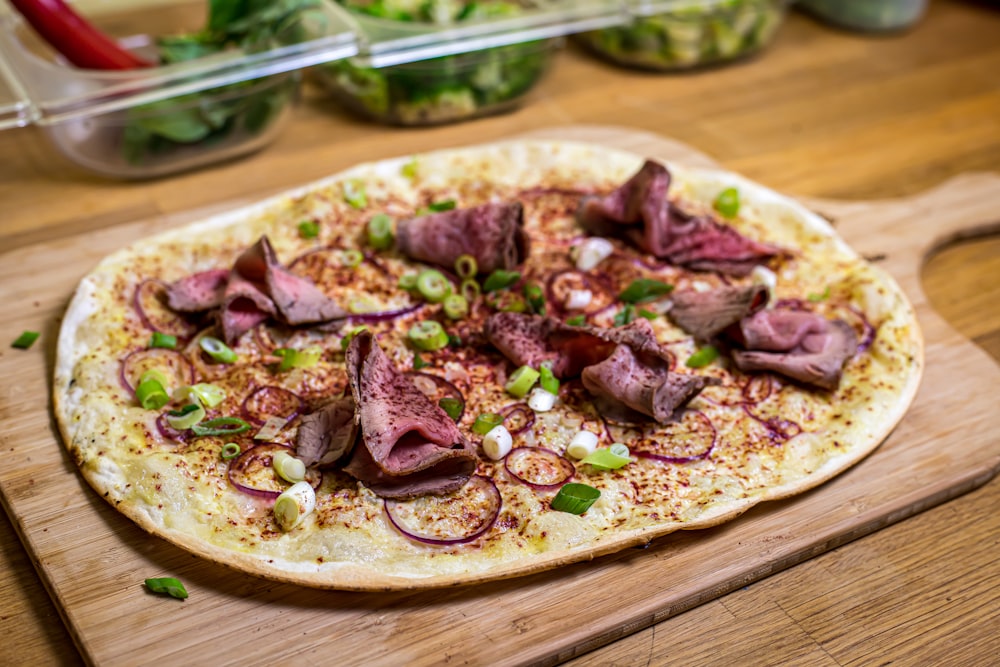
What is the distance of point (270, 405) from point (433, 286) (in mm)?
858

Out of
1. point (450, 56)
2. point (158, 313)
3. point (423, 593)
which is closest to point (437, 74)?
point (450, 56)

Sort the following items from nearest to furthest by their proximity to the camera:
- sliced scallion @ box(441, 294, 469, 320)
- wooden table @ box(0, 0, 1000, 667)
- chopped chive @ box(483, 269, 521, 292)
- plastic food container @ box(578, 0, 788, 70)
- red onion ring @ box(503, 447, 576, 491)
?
wooden table @ box(0, 0, 1000, 667)
red onion ring @ box(503, 447, 576, 491)
sliced scallion @ box(441, 294, 469, 320)
chopped chive @ box(483, 269, 521, 292)
plastic food container @ box(578, 0, 788, 70)

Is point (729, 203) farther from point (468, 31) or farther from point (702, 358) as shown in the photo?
point (468, 31)

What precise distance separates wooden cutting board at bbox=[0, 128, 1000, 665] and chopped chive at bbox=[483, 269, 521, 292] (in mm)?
1326

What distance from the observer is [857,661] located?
9.27ft

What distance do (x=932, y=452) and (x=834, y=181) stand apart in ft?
6.99

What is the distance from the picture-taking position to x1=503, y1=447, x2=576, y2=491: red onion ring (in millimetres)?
3135

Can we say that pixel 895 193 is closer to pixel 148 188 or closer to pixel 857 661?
pixel 857 661

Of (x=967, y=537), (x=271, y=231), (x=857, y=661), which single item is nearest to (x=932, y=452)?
(x=967, y=537)

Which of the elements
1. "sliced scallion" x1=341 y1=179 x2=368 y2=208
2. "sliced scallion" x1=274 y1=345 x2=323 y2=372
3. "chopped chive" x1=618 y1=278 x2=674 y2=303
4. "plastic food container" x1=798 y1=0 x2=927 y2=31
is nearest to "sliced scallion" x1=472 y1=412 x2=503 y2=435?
"sliced scallion" x1=274 y1=345 x2=323 y2=372

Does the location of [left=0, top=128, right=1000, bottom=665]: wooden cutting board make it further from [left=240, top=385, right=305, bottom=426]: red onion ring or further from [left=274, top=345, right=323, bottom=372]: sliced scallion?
[left=274, top=345, right=323, bottom=372]: sliced scallion

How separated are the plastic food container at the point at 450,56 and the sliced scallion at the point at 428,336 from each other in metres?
1.72

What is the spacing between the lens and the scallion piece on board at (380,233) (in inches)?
161

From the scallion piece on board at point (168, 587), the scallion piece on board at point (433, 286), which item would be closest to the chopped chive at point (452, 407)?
the scallion piece on board at point (433, 286)
